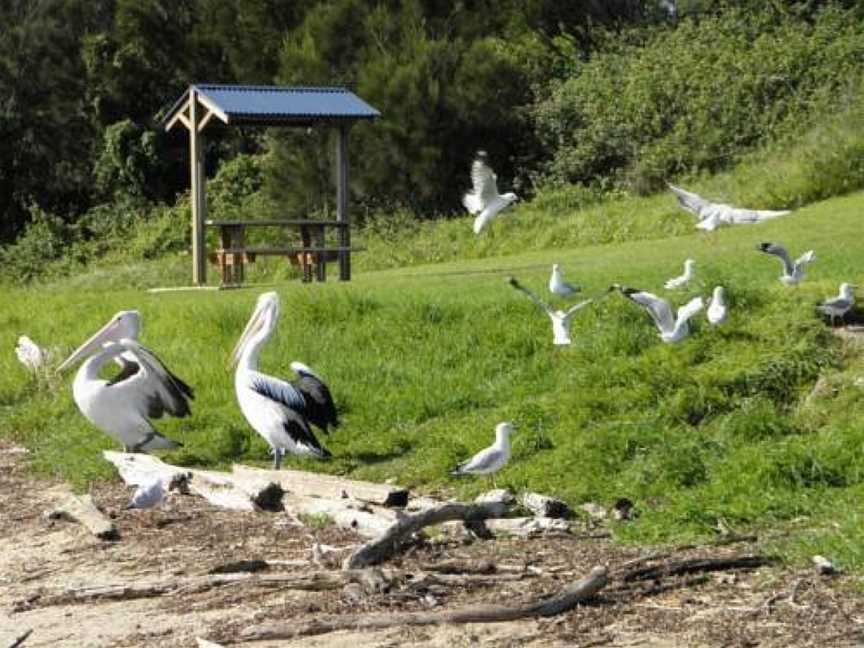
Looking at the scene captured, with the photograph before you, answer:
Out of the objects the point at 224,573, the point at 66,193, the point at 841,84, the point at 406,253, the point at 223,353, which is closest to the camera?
the point at 224,573

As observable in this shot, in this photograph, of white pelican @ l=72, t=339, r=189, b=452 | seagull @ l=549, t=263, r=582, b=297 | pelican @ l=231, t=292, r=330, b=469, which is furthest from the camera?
seagull @ l=549, t=263, r=582, b=297

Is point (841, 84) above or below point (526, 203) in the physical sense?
above

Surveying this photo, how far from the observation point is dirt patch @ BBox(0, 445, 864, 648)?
6.89 metres

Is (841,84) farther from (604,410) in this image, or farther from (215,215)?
(604,410)

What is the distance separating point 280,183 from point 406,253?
22.0 feet

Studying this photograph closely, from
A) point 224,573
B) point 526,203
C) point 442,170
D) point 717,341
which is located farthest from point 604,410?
point 442,170

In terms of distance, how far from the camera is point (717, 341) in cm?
1261

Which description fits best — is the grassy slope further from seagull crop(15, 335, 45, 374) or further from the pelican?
the pelican

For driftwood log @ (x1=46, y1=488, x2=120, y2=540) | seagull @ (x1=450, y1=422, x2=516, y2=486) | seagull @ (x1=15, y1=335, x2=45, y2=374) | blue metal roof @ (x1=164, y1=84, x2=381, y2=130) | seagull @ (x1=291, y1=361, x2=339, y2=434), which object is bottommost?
driftwood log @ (x1=46, y1=488, x2=120, y2=540)

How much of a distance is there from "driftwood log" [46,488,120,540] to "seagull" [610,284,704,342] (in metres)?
4.09

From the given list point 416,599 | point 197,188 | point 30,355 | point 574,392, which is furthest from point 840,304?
point 197,188

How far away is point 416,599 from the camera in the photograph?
7453mm

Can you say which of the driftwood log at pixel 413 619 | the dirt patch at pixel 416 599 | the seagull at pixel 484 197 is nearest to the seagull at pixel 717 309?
the dirt patch at pixel 416 599

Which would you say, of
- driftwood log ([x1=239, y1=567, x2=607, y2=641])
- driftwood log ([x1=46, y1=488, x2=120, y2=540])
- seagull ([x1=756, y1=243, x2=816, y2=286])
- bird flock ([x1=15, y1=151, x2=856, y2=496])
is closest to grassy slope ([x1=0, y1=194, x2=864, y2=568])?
seagull ([x1=756, y1=243, x2=816, y2=286])
